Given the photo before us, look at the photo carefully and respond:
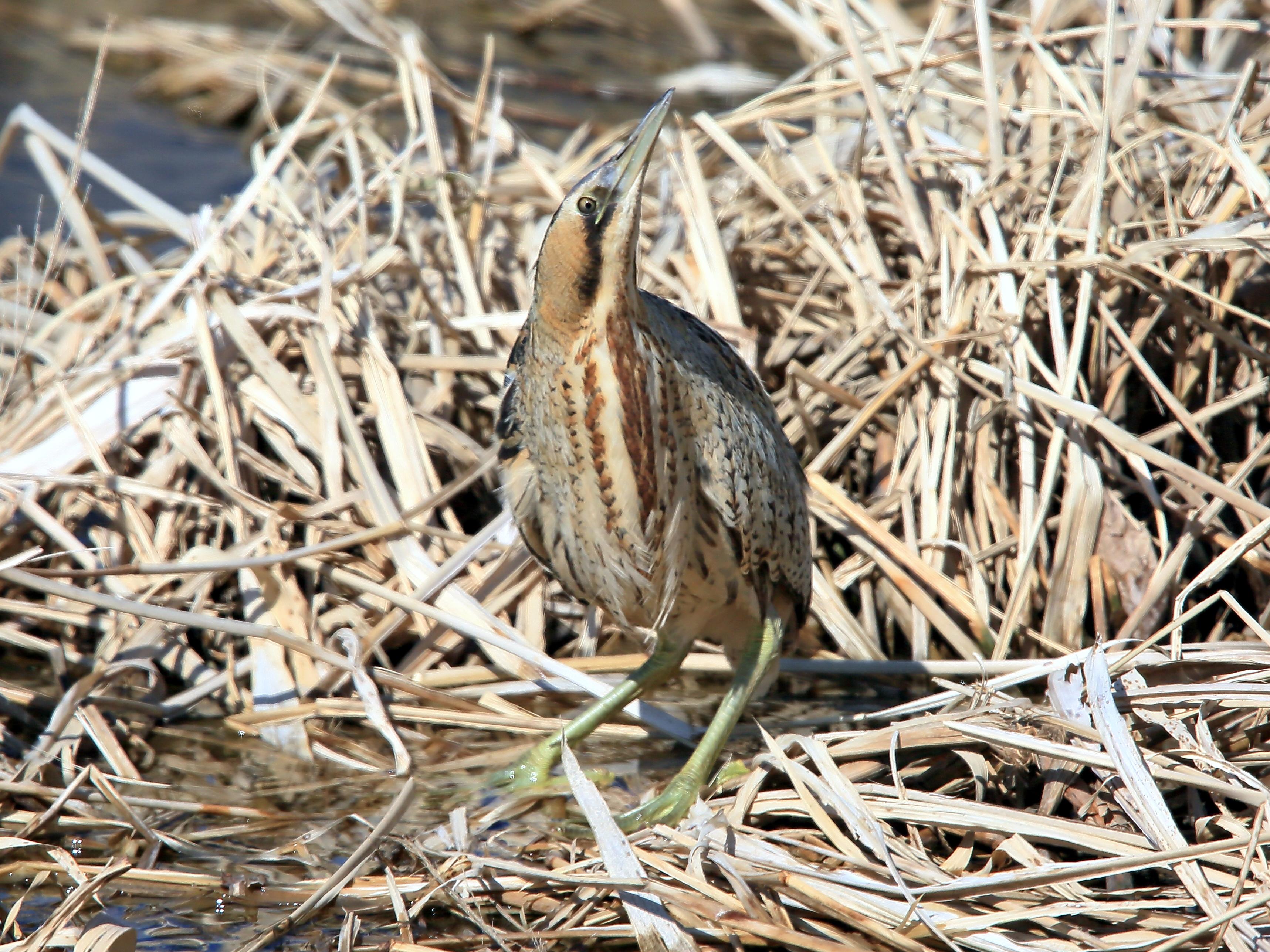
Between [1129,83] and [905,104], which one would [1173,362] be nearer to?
[1129,83]

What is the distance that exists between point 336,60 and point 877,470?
1811 mm

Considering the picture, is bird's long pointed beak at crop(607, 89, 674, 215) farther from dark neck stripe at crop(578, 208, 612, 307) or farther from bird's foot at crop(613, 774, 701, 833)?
bird's foot at crop(613, 774, 701, 833)

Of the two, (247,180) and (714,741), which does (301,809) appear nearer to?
(714,741)

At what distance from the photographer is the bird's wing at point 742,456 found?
7.54 feet

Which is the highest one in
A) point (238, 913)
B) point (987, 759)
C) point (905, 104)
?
point (905, 104)

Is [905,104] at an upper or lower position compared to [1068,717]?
upper

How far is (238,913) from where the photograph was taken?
2.14 metres

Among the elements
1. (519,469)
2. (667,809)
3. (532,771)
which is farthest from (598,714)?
(519,469)

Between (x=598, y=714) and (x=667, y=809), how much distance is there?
10.9 inches

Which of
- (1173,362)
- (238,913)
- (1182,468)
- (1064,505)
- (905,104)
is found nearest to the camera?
(238,913)

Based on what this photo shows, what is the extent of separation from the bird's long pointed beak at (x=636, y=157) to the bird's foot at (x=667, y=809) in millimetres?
1120

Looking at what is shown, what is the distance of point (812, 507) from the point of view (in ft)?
10.1

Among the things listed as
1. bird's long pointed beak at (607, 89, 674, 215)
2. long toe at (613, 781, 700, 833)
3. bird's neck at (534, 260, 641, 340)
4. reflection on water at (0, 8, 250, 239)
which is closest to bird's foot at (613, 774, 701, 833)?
long toe at (613, 781, 700, 833)

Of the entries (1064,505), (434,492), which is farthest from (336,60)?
(1064,505)
